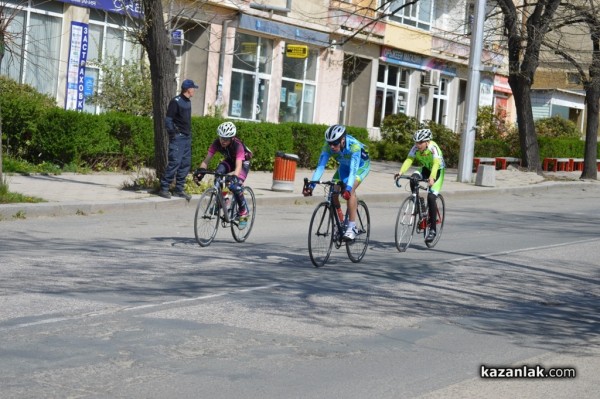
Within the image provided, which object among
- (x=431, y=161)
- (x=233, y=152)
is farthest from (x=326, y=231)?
(x=431, y=161)

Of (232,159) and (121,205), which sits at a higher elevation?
(232,159)

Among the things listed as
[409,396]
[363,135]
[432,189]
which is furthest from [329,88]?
[409,396]

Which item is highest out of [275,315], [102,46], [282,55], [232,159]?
[282,55]

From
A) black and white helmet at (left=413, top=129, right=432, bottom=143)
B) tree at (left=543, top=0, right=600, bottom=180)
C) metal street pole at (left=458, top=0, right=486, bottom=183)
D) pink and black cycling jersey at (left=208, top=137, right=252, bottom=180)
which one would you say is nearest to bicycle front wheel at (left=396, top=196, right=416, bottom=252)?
black and white helmet at (left=413, top=129, right=432, bottom=143)

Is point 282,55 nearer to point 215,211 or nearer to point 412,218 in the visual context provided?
point 412,218

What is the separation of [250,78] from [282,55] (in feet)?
5.05

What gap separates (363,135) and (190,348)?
77.8 ft

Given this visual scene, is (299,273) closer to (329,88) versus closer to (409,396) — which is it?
(409,396)

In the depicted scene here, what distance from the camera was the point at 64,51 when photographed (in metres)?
28.0

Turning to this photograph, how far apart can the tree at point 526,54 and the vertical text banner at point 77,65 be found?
1164 centimetres

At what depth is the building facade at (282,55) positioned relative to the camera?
27.9 meters

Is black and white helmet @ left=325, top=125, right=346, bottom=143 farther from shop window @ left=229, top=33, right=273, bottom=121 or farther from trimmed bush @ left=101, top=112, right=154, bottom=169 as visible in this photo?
shop window @ left=229, top=33, right=273, bottom=121

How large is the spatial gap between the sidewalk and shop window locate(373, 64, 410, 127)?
42.4 feet

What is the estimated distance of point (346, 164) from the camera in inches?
507
